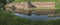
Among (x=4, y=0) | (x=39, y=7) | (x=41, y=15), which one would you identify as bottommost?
(x=41, y=15)

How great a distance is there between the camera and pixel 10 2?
2.91 meters

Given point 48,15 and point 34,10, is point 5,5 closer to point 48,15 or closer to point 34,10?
point 34,10

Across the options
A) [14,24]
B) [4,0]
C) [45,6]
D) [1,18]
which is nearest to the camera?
[14,24]

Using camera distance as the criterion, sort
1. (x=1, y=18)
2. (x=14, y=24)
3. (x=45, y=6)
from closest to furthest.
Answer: (x=14, y=24), (x=1, y=18), (x=45, y=6)

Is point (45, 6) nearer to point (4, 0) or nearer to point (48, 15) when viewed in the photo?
point (48, 15)

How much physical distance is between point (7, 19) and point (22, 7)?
68cm

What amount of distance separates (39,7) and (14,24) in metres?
0.90

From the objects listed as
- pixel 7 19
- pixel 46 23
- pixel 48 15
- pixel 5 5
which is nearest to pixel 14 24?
pixel 7 19

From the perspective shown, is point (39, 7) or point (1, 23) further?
point (39, 7)

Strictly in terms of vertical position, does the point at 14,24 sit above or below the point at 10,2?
below

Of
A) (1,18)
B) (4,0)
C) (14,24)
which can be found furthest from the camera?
(4,0)

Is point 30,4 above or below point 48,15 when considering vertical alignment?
above

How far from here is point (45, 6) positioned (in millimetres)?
3076

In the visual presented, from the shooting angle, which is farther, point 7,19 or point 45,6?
point 45,6
